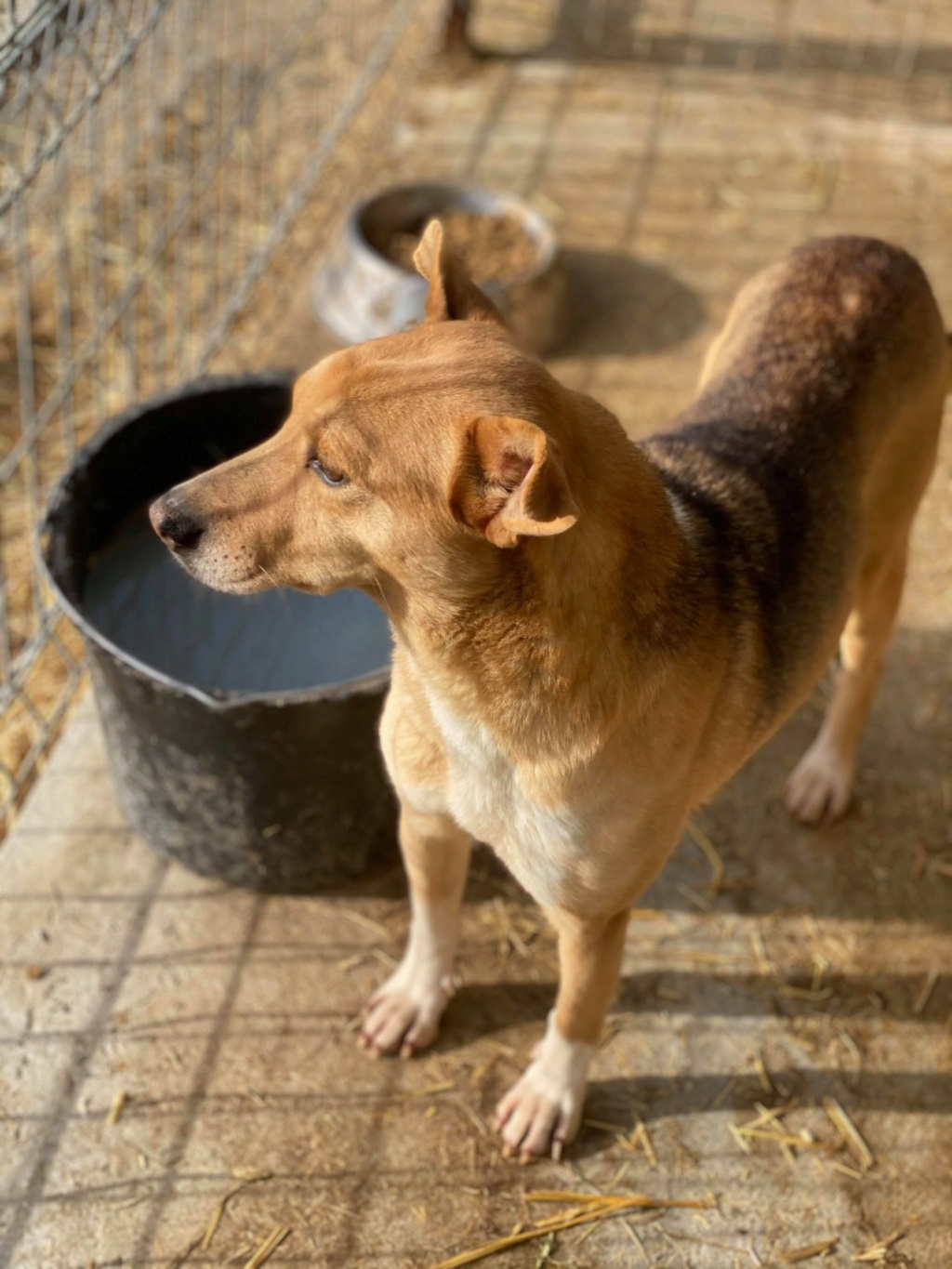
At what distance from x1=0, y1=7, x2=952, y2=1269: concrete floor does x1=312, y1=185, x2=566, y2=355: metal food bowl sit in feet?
7.76

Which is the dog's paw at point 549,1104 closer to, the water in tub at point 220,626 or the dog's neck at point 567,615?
the dog's neck at point 567,615

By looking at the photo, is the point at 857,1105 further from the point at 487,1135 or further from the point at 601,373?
the point at 601,373

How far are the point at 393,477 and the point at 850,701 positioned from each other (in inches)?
94.3

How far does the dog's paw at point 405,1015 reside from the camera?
12.1 feet

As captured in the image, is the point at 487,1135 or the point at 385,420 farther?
the point at 487,1135

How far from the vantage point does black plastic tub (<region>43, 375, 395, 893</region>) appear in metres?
3.47

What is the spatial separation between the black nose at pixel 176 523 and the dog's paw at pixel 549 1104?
168 cm

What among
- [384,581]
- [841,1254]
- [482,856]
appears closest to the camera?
[384,581]

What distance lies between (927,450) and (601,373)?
2755mm

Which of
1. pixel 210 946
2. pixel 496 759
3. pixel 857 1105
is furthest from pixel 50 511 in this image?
pixel 857 1105

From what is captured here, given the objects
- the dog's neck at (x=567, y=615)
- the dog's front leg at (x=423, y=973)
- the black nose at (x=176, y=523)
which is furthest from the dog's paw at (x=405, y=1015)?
the black nose at (x=176, y=523)

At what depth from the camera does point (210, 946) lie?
3914 mm

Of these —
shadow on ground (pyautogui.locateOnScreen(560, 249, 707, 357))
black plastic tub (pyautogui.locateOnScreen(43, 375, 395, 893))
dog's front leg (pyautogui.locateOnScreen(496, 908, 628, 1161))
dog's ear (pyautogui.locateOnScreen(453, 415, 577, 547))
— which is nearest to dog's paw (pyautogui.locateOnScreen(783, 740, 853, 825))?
dog's front leg (pyautogui.locateOnScreen(496, 908, 628, 1161))

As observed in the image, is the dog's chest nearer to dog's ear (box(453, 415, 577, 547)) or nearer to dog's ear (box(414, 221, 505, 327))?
dog's ear (box(453, 415, 577, 547))
